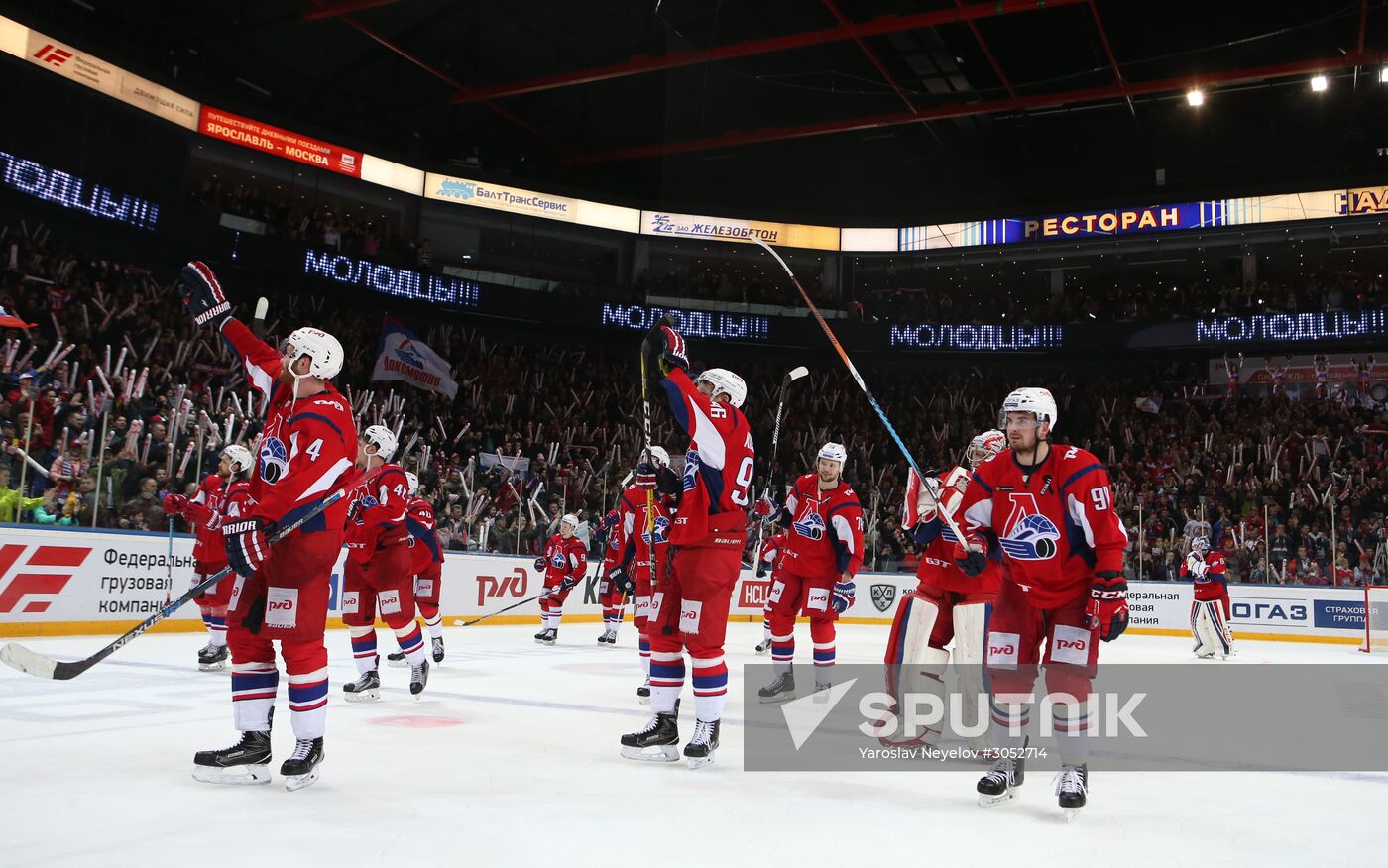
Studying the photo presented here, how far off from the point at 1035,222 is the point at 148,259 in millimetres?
24362

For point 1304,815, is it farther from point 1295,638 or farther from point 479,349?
point 479,349

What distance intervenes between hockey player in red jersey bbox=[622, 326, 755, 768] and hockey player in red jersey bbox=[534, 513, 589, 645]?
778 cm

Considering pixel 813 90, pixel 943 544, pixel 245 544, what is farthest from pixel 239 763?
pixel 813 90

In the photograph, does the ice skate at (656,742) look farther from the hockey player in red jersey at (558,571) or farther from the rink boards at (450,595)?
the rink boards at (450,595)

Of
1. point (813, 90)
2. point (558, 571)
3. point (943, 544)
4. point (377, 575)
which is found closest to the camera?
point (943, 544)

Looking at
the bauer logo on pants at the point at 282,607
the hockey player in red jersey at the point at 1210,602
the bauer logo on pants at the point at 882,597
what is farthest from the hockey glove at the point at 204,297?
the bauer logo on pants at the point at 882,597

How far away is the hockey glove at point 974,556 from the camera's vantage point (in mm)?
4605

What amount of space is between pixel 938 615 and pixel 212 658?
6061mm

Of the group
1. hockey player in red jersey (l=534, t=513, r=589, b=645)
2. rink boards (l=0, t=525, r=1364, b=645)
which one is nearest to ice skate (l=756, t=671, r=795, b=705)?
hockey player in red jersey (l=534, t=513, r=589, b=645)

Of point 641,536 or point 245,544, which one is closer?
point 245,544

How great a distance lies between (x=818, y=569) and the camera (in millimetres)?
7504

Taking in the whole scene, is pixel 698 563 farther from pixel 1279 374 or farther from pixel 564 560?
pixel 1279 374

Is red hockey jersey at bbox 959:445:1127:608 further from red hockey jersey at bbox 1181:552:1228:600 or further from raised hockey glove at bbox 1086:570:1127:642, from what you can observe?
red hockey jersey at bbox 1181:552:1228:600

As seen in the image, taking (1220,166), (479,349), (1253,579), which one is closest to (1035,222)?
(1220,166)
